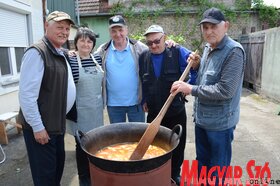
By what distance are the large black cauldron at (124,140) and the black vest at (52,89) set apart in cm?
31

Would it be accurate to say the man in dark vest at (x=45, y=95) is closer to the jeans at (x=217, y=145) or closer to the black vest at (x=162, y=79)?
the black vest at (x=162, y=79)

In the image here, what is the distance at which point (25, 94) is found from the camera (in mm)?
2275

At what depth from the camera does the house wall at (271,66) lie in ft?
26.5

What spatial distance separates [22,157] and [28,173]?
0.65 metres

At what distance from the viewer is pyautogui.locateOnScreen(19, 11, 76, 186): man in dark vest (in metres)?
2.27

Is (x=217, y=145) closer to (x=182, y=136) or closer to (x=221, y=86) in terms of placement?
(x=221, y=86)

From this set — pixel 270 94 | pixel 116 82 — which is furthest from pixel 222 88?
pixel 270 94

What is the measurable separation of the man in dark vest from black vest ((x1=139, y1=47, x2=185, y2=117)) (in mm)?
966

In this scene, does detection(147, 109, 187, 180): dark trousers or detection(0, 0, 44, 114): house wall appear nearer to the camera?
detection(147, 109, 187, 180): dark trousers

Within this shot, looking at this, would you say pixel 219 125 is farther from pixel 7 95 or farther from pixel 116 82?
pixel 7 95

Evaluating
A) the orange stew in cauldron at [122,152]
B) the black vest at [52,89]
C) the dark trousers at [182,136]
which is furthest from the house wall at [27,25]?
the orange stew in cauldron at [122,152]

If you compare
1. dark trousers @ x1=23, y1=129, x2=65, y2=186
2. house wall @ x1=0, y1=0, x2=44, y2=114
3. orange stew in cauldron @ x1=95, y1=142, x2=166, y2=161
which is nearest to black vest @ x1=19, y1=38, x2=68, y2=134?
dark trousers @ x1=23, y1=129, x2=65, y2=186

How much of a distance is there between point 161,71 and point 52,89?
1.32 m

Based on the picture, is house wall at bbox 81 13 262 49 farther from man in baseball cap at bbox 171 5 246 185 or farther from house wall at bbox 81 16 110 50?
man in baseball cap at bbox 171 5 246 185
